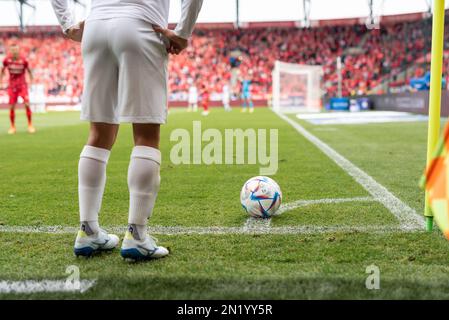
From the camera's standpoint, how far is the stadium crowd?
128 ft

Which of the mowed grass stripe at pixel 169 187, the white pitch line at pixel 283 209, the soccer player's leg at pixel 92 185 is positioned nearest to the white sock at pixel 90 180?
the soccer player's leg at pixel 92 185

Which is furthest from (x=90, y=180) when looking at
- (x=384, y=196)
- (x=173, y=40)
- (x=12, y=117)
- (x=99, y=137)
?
(x=12, y=117)

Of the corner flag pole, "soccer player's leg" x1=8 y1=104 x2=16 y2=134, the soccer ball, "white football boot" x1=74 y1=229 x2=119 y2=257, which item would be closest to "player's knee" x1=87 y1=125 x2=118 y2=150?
"white football boot" x1=74 y1=229 x2=119 y2=257

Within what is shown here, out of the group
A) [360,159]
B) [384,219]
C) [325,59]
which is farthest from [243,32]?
[384,219]

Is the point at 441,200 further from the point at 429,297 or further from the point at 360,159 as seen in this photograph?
the point at 360,159

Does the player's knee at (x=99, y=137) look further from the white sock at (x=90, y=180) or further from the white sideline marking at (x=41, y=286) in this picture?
the white sideline marking at (x=41, y=286)

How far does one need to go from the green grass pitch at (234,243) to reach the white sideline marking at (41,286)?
5 cm

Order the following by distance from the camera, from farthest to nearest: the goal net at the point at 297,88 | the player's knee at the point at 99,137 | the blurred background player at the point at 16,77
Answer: the goal net at the point at 297,88 < the blurred background player at the point at 16,77 < the player's knee at the point at 99,137

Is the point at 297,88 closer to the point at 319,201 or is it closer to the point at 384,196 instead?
the point at 384,196

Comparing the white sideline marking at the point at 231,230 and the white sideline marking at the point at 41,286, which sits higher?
the white sideline marking at the point at 41,286

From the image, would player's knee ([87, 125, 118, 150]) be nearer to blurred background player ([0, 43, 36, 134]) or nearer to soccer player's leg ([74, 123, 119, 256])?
soccer player's leg ([74, 123, 119, 256])

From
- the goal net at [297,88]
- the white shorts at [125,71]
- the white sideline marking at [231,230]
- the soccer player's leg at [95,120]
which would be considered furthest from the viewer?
the goal net at [297,88]

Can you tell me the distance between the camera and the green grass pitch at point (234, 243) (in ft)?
7.20

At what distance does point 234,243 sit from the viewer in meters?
2.97
